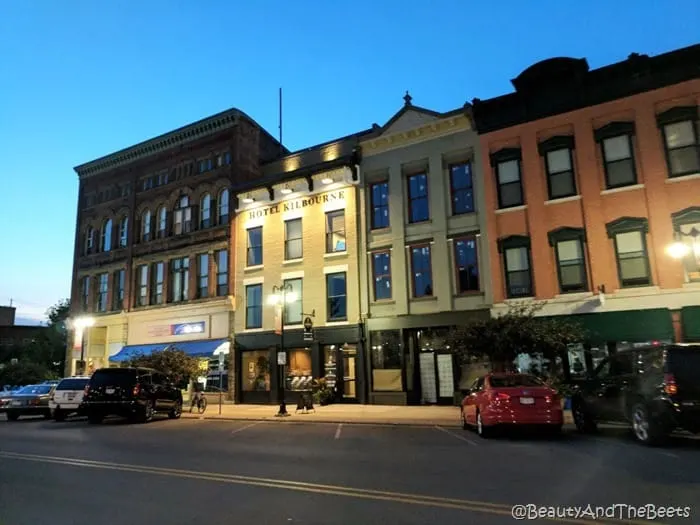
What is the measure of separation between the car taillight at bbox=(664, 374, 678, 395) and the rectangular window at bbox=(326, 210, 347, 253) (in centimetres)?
1708

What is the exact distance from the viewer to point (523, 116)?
22.1 metres

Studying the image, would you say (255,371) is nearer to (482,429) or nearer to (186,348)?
(186,348)

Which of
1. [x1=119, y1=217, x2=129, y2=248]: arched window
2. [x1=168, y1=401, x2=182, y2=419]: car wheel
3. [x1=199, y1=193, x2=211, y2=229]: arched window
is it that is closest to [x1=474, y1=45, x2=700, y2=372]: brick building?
[x1=168, y1=401, x2=182, y2=419]: car wheel

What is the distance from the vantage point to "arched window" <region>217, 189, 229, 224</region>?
30.1 metres

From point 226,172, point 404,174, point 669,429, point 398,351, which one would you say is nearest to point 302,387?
point 398,351

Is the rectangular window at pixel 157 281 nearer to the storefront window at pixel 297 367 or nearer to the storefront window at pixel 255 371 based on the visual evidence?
the storefront window at pixel 255 371

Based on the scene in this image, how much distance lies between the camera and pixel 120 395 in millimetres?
18281

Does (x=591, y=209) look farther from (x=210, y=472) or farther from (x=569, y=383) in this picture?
(x=210, y=472)

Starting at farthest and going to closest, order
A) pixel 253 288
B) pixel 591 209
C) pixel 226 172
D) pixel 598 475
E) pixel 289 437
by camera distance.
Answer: pixel 226 172 < pixel 253 288 < pixel 591 209 < pixel 289 437 < pixel 598 475

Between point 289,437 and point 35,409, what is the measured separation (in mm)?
14237

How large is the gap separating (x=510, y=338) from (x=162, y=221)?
23.7 meters

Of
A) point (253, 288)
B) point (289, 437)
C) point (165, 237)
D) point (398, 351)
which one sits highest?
point (165, 237)

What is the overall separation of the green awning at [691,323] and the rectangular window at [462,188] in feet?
28.7

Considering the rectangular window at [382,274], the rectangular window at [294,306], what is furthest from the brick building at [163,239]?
the rectangular window at [382,274]
